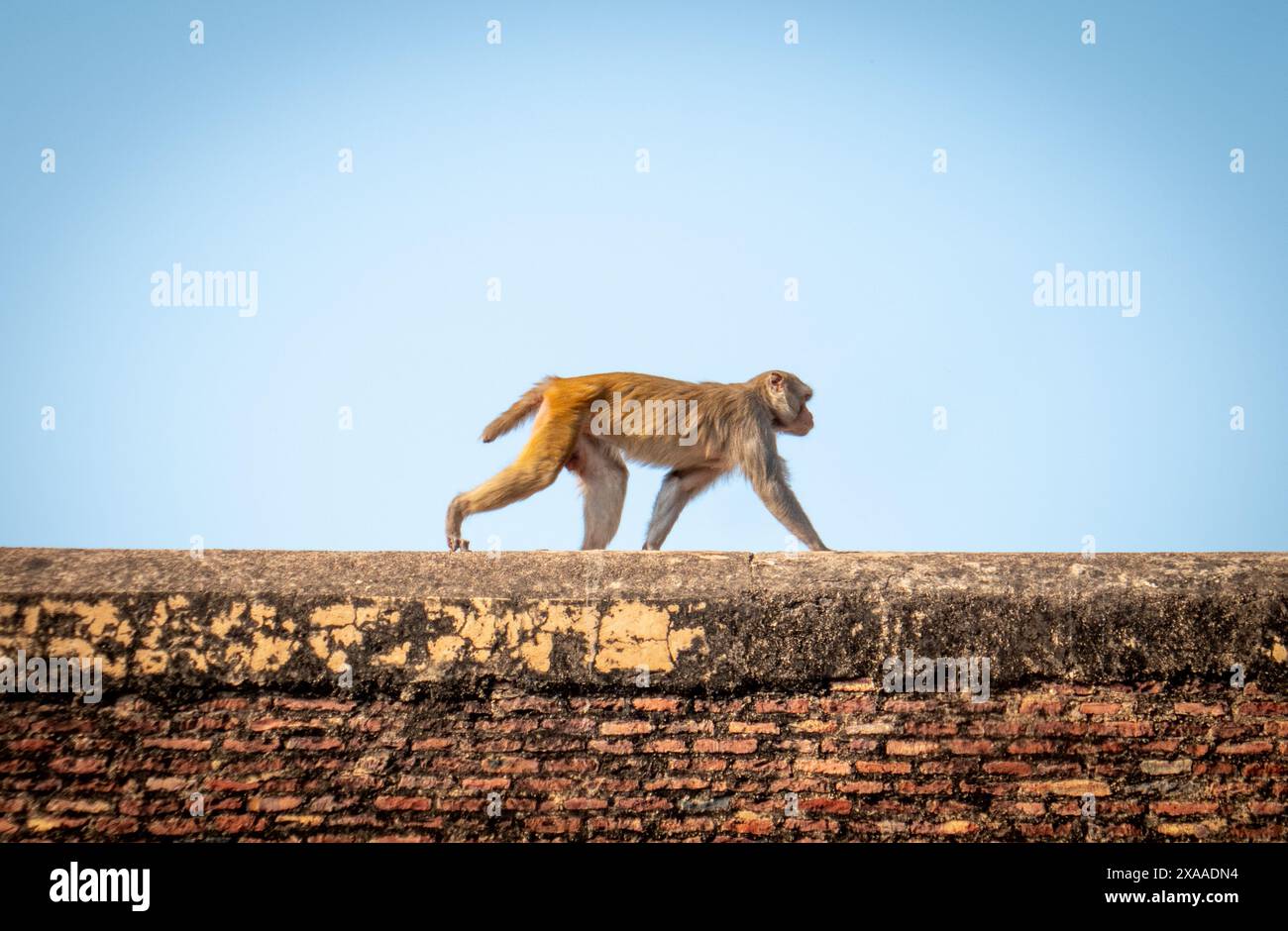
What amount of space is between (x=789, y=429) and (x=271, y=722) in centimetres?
604

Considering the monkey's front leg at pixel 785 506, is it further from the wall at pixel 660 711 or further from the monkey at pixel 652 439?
the wall at pixel 660 711

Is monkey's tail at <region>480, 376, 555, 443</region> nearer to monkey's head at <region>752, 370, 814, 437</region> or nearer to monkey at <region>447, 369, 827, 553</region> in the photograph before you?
monkey at <region>447, 369, 827, 553</region>

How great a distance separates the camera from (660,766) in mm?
3766

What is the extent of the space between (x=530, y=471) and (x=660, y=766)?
4.11m

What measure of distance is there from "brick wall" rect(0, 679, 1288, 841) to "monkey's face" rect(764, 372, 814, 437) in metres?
5.37

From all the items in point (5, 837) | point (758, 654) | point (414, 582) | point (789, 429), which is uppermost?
point (789, 429)

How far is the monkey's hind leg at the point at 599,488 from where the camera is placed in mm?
8320

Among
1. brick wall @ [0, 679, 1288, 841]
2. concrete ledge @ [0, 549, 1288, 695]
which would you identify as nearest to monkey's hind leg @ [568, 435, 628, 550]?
concrete ledge @ [0, 549, 1288, 695]

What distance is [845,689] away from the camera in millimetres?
3814

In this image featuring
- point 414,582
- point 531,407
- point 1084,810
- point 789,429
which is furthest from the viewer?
point 789,429

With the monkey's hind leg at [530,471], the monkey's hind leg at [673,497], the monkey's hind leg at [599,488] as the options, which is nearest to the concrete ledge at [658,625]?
the monkey's hind leg at [530,471]

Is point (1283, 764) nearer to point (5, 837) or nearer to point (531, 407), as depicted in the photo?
point (5, 837)

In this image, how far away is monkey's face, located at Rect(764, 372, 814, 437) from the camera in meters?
9.02

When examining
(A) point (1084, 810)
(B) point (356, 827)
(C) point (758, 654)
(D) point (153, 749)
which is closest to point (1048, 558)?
(A) point (1084, 810)
